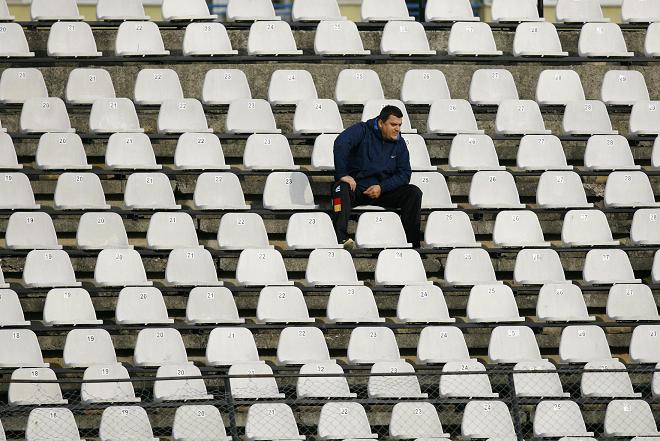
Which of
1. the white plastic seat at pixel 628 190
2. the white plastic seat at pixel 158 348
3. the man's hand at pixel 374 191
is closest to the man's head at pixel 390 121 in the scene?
the man's hand at pixel 374 191

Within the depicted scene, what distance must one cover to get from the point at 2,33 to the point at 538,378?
5000mm

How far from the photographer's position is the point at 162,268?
11523 millimetres

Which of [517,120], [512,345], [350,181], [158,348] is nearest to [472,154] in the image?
[517,120]

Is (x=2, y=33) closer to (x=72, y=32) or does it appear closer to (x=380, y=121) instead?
(x=72, y=32)

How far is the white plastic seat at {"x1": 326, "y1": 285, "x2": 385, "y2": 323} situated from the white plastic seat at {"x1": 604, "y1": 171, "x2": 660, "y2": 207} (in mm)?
2166

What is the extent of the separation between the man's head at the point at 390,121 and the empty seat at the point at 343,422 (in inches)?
81.9

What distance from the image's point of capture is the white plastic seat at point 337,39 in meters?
12.9

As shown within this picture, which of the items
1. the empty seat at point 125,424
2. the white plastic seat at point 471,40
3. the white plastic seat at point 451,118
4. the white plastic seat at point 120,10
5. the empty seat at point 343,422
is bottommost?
the empty seat at point 343,422

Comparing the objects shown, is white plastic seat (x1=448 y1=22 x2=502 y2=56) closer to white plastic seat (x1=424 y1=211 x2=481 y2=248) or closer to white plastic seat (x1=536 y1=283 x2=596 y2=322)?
white plastic seat (x1=424 y1=211 x2=481 y2=248)

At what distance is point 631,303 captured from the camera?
11.4 metres

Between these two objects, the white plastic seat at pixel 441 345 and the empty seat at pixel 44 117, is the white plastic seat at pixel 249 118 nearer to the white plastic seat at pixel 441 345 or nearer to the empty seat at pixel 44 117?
the empty seat at pixel 44 117

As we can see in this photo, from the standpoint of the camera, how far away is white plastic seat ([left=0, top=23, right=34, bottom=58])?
12828 mm

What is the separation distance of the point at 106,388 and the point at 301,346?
1.25 meters

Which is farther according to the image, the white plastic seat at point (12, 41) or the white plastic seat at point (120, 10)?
the white plastic seat at point (120, 10)
